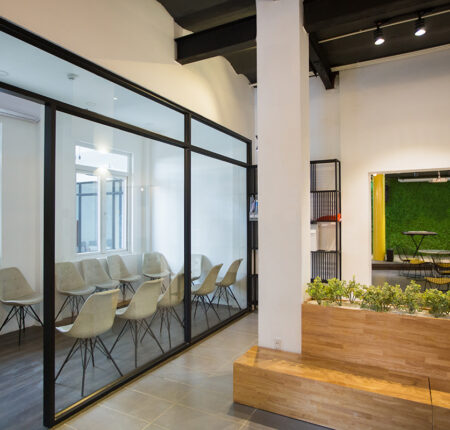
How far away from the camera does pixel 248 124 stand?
5898mm

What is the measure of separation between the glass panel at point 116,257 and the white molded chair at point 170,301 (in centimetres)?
1

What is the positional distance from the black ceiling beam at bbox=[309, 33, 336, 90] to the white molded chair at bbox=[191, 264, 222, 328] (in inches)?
120

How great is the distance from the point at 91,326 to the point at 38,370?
0.97m

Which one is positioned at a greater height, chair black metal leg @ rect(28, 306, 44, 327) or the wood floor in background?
chair black metal leg @ rect(28, 306, 44, 327)

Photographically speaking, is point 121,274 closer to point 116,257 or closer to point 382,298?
point 116,257

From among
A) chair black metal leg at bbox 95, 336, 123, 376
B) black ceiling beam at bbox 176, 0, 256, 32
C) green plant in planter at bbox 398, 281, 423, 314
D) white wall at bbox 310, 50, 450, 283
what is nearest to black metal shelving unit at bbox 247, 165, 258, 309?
white wall at bbox 310, 50, 450, 283

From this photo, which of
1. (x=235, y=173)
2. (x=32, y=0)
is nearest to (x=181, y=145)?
(x=235, y=173)

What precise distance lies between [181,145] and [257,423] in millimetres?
2896

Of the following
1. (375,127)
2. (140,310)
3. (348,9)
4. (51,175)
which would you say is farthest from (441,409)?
(375,127)

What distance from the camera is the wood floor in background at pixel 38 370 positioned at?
274 cm

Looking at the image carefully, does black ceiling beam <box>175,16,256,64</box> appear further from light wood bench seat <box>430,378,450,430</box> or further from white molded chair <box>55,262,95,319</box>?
light wood bench seat <box>430,378,450,430</box>

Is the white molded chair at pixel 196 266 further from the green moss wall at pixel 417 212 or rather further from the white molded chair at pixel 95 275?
the green moss wall at pixel 417 212

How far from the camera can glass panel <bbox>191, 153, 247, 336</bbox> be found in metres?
4.49

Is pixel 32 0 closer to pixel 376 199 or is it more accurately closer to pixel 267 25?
pixel 267 25
